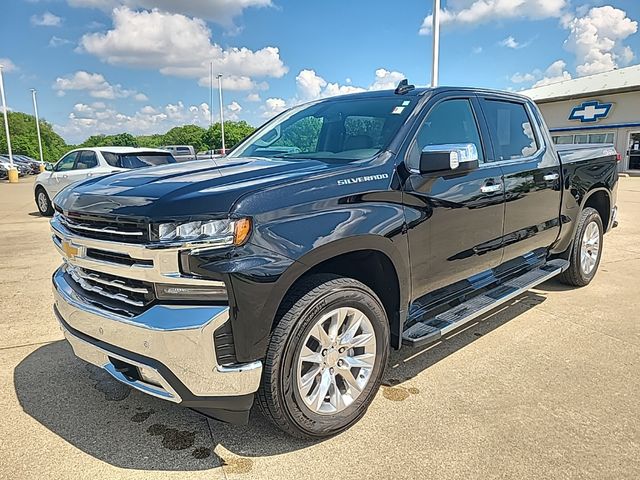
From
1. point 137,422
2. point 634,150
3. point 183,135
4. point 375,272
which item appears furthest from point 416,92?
point 183,135

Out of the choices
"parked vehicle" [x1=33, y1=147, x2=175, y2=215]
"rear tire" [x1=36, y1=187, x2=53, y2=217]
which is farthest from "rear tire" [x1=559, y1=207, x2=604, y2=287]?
"rear tire" [x1=36, y1=187, x2=53, y2=217]

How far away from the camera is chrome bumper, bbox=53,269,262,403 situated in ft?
7.36

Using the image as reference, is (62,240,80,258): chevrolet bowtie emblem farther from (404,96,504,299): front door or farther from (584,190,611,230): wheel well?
(584,190,611,230): wheel well

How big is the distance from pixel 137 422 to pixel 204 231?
54.0 inches

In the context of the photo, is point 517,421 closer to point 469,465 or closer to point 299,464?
point 469,465

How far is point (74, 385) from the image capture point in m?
3.37

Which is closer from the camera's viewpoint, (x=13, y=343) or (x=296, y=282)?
(x=296, y=282)

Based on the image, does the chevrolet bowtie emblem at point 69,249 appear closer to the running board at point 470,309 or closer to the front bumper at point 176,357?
the front bumper at point 176,357

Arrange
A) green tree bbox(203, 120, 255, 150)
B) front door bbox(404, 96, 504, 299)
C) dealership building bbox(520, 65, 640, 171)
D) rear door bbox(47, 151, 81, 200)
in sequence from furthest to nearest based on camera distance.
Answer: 1. green tree bbox(203, 120, 255, 150)
2. dealership building bbox(520, 65, 640, 171)
3. rear door bbox(47, 151, 81, 200)
4. front door bbox(404, 96, 504, 299)

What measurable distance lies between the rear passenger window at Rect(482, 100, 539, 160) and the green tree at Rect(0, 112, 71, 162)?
7602 centimetres

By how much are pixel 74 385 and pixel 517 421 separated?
2822mm

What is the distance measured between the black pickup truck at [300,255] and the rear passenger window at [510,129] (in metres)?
0.03

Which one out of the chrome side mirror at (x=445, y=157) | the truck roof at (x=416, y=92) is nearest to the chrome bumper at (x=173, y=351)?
the chrome side mirror at (x=445, y=157)

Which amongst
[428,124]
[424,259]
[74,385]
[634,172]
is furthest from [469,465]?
[634,172]
